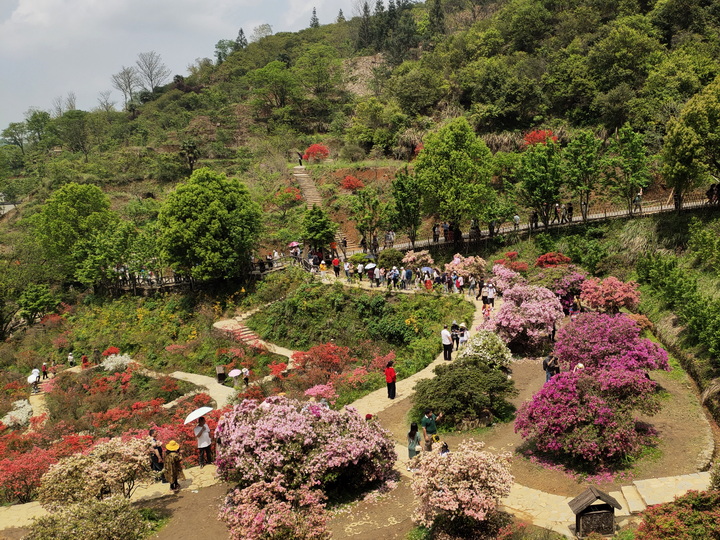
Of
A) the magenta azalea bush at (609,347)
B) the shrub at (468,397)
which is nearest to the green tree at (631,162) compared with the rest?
the magenta azalea bush at (609,347)

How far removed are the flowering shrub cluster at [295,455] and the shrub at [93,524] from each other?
1.62 m

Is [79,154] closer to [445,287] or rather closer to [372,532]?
[445,287]

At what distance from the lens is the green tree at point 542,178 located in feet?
92.5

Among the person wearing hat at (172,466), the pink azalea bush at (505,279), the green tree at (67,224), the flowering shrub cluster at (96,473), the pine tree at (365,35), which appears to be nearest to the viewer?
the flowering shrub cluster at (96,473)

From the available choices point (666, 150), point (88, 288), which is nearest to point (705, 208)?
point (666, 150)

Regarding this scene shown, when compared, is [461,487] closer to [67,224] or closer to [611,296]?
[611,296]

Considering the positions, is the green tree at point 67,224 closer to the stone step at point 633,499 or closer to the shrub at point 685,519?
the stone step at point 633,499

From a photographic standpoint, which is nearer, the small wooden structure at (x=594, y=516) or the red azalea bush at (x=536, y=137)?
the small wooden structure at (x=594, y=516)

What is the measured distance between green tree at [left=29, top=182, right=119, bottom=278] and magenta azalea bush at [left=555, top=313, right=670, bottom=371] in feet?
104

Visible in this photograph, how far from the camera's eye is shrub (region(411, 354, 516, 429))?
1468 centimetres

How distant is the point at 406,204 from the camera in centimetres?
3044

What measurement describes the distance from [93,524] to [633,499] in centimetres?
935

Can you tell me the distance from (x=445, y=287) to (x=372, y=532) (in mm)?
15461

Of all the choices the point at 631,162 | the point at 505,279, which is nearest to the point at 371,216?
the point at 505,279
